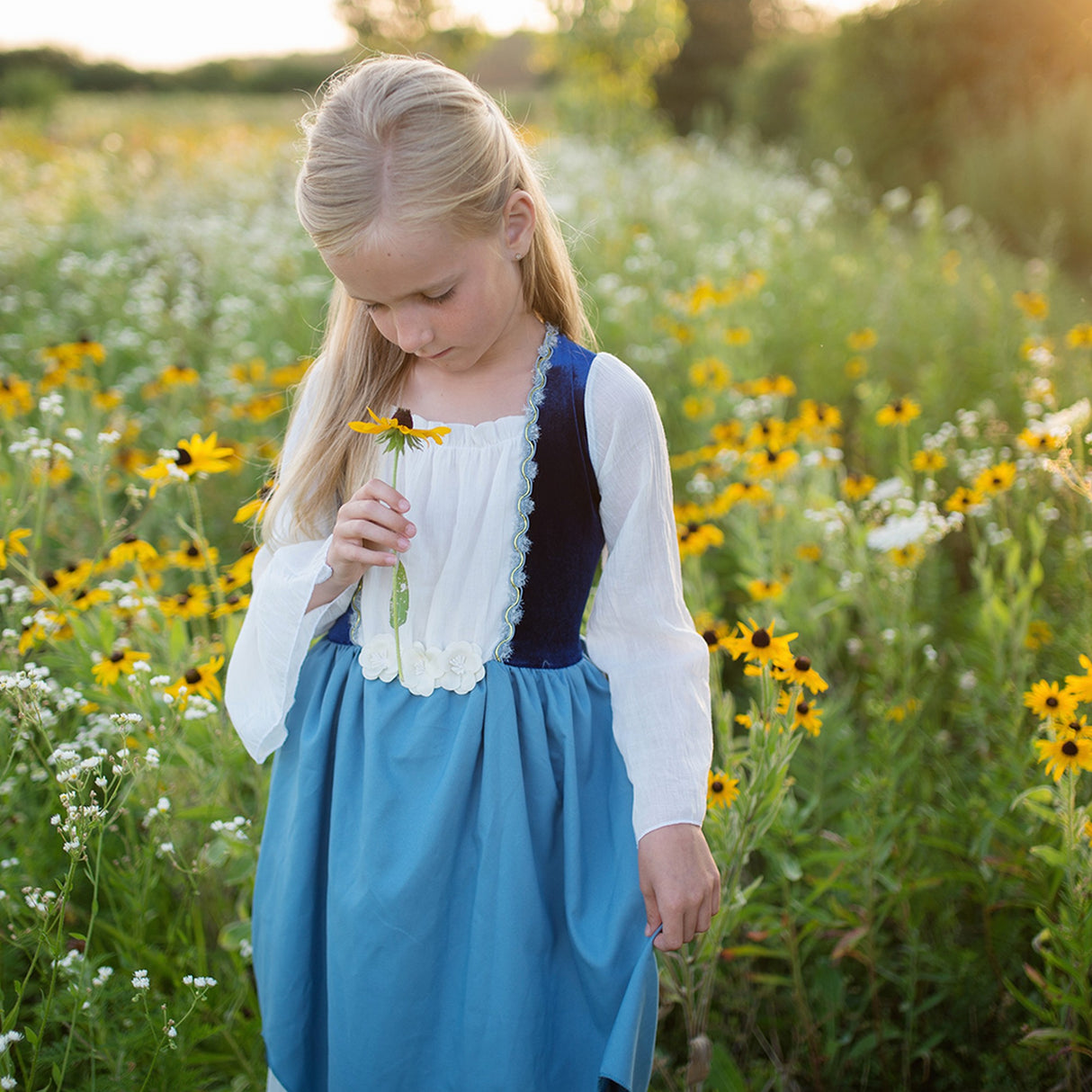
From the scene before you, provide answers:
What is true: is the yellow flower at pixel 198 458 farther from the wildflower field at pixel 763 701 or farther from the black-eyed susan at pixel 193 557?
the black-eyed susan at pixel 193 557

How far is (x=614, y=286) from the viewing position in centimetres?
381

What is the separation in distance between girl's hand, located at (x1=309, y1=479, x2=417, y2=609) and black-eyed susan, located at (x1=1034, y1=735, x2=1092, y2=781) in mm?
873

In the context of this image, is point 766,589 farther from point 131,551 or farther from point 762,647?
point 131,551

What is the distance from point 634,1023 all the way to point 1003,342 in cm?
297

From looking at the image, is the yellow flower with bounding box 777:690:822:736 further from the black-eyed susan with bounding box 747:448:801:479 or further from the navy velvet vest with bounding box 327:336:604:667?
the black-eyed susan with bounding box 747:448:801:479

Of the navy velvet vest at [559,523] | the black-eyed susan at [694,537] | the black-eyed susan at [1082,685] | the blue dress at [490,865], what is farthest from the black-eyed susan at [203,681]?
the black-eyed susan at [1082,685]

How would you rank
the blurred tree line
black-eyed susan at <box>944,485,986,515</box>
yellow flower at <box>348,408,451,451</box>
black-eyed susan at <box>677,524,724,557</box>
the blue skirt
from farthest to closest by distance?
1. the blurred tree line
2. black-eyed susan at <box>677,524,724,557</box>
3. black-eyed susan at <box>944,485,986,515</box>
4. the blue skirt
5. yellow flower at <box>348,408,451,451</box>

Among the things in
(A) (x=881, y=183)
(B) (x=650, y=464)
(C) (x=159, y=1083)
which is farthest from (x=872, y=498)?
(A) (x=881, y=183)

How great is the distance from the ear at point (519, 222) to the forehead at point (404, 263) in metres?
0.07

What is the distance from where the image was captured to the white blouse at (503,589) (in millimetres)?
1063

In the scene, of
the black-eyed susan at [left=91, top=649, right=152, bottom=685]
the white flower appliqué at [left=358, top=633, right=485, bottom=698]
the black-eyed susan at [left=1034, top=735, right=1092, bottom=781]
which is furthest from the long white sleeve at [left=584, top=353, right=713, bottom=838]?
the black-eyed susan at [left=91, top=649, right=152, bottom=685]

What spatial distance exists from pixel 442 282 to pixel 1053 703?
104 centimetres

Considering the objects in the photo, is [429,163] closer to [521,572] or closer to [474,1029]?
[521,572]

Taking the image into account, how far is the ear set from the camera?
105cm
